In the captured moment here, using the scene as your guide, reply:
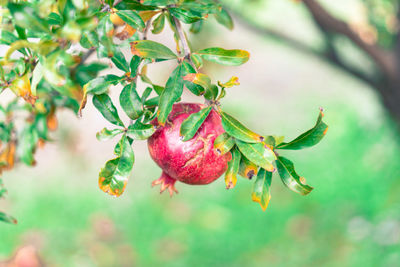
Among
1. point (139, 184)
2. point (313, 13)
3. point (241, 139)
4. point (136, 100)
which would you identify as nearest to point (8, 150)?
point (136, 100)

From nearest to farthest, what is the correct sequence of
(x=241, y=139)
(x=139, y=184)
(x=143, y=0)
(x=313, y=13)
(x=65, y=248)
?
(x=241, y=139) < (x=143, y=0) < (x=313, y=13) < (x=65, y=248) < (x=139, y=184)

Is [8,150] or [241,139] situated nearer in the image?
[241,139]

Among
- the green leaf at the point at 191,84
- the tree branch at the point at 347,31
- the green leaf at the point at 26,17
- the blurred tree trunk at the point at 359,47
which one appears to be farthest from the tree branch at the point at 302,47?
the green leaf at the point at 26,17

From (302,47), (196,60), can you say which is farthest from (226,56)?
(302,47)

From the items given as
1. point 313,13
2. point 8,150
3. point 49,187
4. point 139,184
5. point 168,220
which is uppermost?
point 313,13

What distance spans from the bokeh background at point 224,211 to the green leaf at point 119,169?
1.43 m

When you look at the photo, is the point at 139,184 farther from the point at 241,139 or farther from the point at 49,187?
the point at 241,139

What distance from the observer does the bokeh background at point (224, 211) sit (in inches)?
96.8

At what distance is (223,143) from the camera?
0.59 metres

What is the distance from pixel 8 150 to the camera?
3.34 feet

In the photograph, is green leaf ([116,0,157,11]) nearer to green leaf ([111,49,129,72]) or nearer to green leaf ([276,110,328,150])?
green leaf ([111,49,129,72])

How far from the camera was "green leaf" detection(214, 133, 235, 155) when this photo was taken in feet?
1.93

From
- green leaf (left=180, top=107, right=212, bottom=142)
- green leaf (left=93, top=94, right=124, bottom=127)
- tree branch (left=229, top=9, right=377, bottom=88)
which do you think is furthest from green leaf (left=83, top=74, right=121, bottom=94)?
tree branch (left=229, top=9, right=377, bottom=88)

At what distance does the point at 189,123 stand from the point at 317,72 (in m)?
4.57
